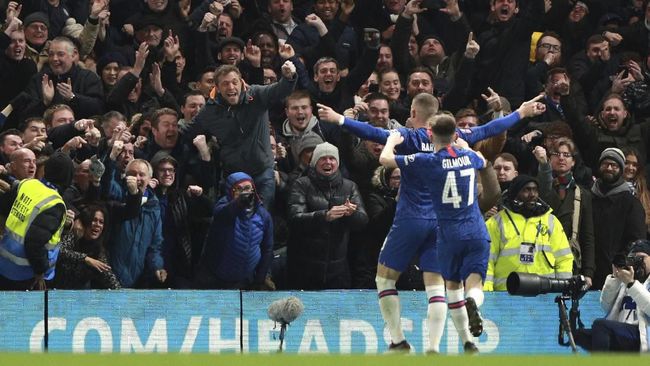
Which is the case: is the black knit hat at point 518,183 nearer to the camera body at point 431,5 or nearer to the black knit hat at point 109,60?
the black knit hat at point 109,60

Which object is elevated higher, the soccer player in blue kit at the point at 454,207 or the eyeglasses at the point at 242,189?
the eyeglasses at the point at 242,189

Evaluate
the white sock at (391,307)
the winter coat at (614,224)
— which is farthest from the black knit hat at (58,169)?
the winter coat at (614,224)

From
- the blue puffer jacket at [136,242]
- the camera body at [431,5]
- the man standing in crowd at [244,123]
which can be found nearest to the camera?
the blue puffer jacket at [136,242]

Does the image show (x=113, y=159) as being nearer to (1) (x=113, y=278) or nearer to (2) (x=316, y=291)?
(1) (x=113, y=278)

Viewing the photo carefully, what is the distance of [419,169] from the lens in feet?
43.6

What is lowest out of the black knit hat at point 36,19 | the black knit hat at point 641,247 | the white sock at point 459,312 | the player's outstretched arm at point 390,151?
the white sock at point 459,312

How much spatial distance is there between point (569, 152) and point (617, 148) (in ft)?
2.62

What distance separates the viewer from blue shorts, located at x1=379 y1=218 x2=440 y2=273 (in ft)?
44.6

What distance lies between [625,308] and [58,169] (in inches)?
215

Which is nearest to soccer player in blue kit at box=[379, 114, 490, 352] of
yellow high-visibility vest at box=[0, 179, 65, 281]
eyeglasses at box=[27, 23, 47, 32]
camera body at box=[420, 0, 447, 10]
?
yellow high-visibility vest at box=[0, 179, 65, 281]

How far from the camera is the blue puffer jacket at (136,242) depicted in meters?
15.6

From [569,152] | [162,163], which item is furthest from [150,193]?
[569,152]

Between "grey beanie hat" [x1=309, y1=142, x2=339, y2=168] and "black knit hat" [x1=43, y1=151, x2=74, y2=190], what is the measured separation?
8.09ft

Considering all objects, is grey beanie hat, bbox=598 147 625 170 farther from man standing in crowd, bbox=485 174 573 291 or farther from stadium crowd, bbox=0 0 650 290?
man standing in crowd, bbox=485 174 573 291
